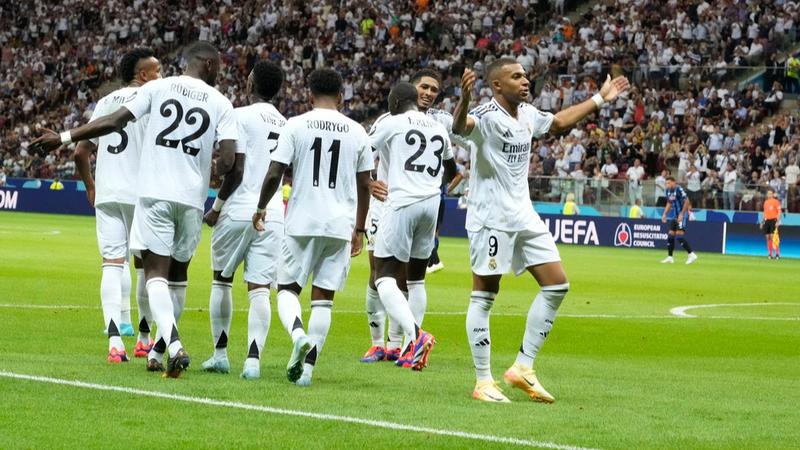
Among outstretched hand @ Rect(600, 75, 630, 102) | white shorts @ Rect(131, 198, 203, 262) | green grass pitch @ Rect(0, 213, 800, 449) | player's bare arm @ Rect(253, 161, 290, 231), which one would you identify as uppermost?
outstretched hand @ Rect(600, 75, 630, 102)

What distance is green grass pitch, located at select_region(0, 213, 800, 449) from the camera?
730cm

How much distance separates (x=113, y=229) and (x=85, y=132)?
6.68 feet

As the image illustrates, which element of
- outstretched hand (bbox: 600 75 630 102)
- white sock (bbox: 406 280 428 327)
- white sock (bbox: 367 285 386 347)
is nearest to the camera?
outstretched hand (bbox: 600 75 630 102)

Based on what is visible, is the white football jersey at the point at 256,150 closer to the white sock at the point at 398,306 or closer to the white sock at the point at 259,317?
the white sock at the point at 259,317

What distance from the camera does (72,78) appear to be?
2267 inches

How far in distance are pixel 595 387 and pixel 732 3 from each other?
3482 centimetres

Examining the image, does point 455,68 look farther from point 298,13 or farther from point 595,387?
point 595,387

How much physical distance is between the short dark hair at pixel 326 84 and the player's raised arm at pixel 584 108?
5.47 feet

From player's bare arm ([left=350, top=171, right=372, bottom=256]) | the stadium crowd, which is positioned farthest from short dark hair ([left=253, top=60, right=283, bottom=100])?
the stadium crowd

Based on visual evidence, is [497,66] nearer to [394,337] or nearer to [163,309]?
[163,309]

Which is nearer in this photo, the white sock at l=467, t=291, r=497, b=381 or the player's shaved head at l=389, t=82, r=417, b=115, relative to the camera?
the white sock at l=467, t=291, r=497, b=381

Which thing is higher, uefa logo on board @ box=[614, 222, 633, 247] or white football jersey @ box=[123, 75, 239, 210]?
white football jersey @ box=[123, 75, 239, 210]

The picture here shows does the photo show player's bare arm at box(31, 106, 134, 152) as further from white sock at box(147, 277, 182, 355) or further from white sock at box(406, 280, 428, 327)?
white sock at box(406, 280, 428, 327)

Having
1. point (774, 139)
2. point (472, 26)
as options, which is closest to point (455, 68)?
point (472, 26)
